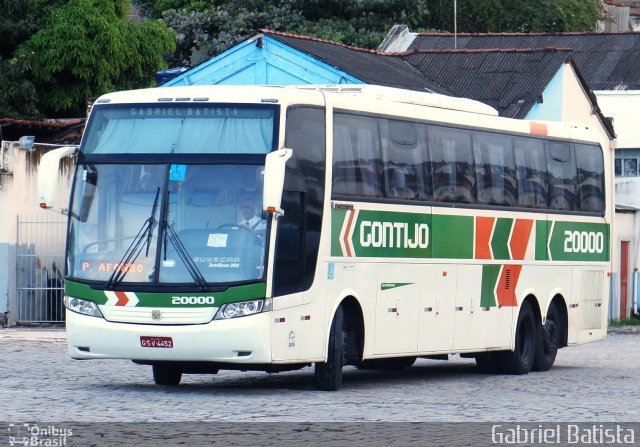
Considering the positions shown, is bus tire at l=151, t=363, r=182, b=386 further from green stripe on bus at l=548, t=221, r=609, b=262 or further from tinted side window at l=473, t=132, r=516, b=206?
green stripe on bus at l=548, t=221, r=609, b=262

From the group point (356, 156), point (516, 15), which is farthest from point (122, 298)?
point (516, 15)

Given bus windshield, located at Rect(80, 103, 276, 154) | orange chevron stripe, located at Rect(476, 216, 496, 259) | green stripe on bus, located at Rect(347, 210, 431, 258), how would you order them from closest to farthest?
bus windshield, located at Rect(80, 103, 276, 154)
green stripe on bus, located at Rect(347, 210, 431, 258)
orange chevron stripe, located at Rect(476, 216, 496, 259)

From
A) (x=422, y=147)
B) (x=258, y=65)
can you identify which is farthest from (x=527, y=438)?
(x=258, y=65)

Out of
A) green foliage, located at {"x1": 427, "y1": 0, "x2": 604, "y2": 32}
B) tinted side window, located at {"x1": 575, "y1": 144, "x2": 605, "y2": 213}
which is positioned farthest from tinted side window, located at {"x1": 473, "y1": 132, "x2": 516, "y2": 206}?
green foliage, located at {"x1": 427, "y1": 0, "x2": 604, "y2": 32}

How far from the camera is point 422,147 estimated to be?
18828mm

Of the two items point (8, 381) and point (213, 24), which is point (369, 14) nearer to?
point (213, 24)

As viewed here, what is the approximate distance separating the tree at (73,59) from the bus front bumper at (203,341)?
2534 cm

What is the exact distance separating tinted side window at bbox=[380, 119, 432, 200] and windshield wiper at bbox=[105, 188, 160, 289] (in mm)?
3265

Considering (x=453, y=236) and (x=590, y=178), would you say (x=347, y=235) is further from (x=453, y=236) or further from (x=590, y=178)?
(x=590, y=178)

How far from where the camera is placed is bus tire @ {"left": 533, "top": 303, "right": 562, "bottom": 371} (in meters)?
21.9

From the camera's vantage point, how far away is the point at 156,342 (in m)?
15.5

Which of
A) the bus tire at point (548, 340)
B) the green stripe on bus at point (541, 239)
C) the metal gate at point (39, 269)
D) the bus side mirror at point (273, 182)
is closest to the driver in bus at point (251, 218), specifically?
the bus side mirror at point (273, 182)

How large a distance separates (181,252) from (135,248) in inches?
20.1

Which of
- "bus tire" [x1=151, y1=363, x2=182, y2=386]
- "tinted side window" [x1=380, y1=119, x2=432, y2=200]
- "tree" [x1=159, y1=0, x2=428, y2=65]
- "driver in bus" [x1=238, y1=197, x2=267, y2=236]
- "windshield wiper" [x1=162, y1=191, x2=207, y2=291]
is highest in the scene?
"tree" [x1=159, y1=0, x2=428, y2=65]
